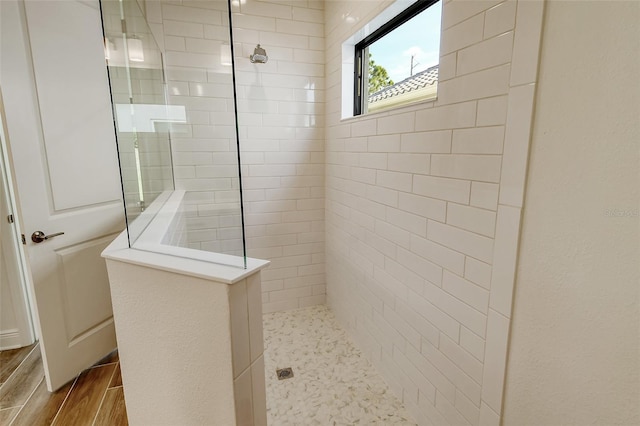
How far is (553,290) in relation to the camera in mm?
896

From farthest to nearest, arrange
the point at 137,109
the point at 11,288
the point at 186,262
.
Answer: the point at 11,288
the point at 137,109
the point at 186,262

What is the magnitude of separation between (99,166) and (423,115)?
75.0 inches

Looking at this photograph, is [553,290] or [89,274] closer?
[553,290]

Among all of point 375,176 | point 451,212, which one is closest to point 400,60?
point 375,176

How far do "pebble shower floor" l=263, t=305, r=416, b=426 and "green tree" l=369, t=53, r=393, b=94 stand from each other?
6.13 ft

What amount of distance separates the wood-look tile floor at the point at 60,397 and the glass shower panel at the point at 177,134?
1.09 m

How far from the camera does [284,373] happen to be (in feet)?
6.66

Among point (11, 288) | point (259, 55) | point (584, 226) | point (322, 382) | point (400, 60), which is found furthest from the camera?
point (259, 55)

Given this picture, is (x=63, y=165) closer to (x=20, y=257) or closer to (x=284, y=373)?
(x=20, y=257)

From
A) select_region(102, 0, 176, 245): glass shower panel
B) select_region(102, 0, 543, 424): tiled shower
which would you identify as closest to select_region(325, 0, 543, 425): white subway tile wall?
select_region(102, 0, 543, 424): tiled shower

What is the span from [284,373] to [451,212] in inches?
59.3

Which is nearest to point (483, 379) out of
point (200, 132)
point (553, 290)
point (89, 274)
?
point (553, 290)

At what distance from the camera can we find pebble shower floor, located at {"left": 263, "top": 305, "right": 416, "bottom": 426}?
170 centimetres

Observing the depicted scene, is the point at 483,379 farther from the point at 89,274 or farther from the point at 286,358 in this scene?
the point at 89,274
